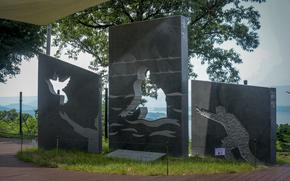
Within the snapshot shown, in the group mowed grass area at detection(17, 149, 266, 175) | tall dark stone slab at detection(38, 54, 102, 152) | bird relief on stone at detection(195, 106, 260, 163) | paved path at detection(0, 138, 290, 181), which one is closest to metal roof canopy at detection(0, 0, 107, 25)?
tall dark stone slab at detection(38, 54, 102, 152)

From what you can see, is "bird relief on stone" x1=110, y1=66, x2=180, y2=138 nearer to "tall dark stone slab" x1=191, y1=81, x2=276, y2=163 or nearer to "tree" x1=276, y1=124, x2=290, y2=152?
"tall dark stone slab" x1=191, y1=81, x2=276, y2=163

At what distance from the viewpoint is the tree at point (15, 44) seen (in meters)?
21.0

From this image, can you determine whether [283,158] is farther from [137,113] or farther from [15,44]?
[15,44]

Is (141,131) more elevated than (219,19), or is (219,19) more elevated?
(219,19)

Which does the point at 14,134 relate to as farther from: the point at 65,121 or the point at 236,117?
the point at 236,117

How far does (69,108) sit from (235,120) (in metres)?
5.96

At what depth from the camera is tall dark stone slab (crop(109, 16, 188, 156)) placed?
529 inches

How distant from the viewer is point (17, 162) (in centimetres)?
1214

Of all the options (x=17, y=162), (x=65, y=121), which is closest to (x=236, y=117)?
(x=65, y=121)

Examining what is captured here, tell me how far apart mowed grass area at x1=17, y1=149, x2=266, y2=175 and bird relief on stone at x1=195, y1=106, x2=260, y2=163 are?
2.53ft

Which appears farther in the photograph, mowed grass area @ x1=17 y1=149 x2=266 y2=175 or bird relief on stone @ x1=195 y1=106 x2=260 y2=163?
bird relief on stone @ x1=195 y1=106 x2=260 y2=163

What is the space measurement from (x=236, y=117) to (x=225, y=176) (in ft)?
12.5

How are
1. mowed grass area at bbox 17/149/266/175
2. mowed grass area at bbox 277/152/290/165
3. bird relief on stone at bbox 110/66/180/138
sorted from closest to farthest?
mowed grass area at bbox 17/149/266/175, mowed grass area at bbox 277/152/290/165, bird relief on stone at bbox 110/66/180/138

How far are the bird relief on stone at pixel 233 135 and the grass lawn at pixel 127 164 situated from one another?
81cm
